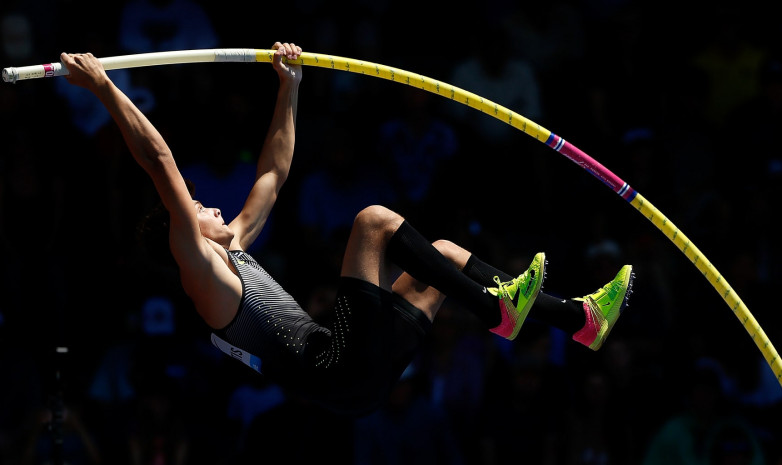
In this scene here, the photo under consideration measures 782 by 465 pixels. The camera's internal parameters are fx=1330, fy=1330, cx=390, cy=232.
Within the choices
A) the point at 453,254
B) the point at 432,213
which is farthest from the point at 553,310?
the point at 432,213

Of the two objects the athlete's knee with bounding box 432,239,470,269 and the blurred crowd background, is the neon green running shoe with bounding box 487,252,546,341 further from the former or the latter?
the blurred crowd background

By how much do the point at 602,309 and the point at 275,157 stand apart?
2.15 meters

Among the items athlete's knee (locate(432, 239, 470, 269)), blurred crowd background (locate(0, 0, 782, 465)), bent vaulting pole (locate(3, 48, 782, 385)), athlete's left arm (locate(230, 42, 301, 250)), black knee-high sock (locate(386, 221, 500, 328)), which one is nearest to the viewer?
black knee-high sock (locate(386, 221, 500, 328))

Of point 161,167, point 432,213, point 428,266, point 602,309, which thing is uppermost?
point 432,213

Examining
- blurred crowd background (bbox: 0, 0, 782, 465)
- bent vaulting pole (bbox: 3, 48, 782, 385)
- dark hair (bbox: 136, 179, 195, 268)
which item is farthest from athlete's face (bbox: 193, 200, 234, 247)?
blurred crowd background (bbox: 0, 0, 782, 465)

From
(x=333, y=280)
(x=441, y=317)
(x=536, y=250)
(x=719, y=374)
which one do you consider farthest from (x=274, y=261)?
(x=719, y=374)

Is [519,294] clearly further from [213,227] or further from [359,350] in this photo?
[213,227]

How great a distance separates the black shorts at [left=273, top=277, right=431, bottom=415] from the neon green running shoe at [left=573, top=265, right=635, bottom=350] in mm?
872

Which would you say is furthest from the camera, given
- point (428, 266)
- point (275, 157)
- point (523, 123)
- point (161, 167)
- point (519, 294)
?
point (275, 157)

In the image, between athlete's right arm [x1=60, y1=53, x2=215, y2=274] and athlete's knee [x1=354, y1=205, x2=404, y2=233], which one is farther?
athlete's knee [x1=354, y1=205, x2=404, y2=233]

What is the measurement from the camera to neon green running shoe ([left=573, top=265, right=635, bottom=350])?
710 centimetres

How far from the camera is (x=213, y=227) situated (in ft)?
23.5

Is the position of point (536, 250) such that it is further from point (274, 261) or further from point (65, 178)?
point (65, 178)

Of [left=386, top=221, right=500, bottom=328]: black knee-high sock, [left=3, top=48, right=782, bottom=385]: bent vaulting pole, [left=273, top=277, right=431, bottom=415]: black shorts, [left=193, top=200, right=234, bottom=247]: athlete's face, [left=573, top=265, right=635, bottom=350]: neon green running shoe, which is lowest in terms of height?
[left=273, top=277, right=431, bottom=415]: black shorts
